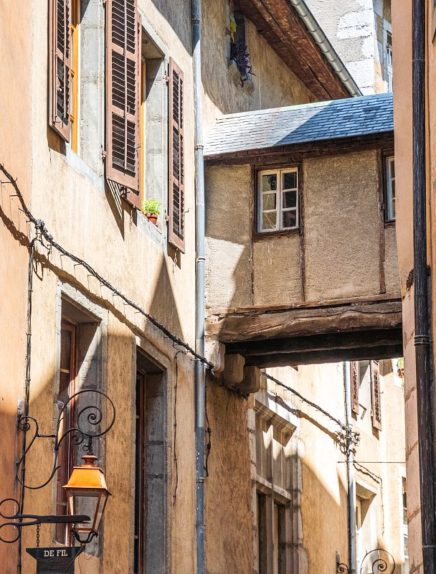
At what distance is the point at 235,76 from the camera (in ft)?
54.4

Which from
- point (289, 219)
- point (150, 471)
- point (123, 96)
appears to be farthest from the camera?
point (289, 219)

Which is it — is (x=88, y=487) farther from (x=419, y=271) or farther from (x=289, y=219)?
(x=289, y=219)

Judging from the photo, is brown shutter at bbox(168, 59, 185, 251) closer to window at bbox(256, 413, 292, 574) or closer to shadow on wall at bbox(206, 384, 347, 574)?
shadow on wall at bbox(206, 384, 347, 574)

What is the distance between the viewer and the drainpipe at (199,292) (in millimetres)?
13922

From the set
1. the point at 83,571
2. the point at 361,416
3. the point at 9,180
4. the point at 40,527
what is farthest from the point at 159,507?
the point at 361,416

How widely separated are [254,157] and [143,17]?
1947mm

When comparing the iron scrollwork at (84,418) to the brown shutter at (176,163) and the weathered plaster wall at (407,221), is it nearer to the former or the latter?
the weathered plaster wall at (407,221)

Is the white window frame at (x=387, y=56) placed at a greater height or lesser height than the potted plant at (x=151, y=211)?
greater

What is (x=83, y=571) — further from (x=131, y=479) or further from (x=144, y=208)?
(x=144, y=208)

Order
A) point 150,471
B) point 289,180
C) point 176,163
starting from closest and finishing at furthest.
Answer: point 150,471, point 176,163, point 289,180

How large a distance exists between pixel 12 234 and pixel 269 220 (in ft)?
16.3

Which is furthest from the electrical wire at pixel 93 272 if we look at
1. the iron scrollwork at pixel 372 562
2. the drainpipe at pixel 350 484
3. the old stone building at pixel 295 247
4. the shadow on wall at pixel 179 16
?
the drainpipe at pixel 350 484

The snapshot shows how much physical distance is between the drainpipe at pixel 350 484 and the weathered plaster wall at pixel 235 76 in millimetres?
3617

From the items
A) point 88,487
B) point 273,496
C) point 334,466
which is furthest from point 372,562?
point 88,487
